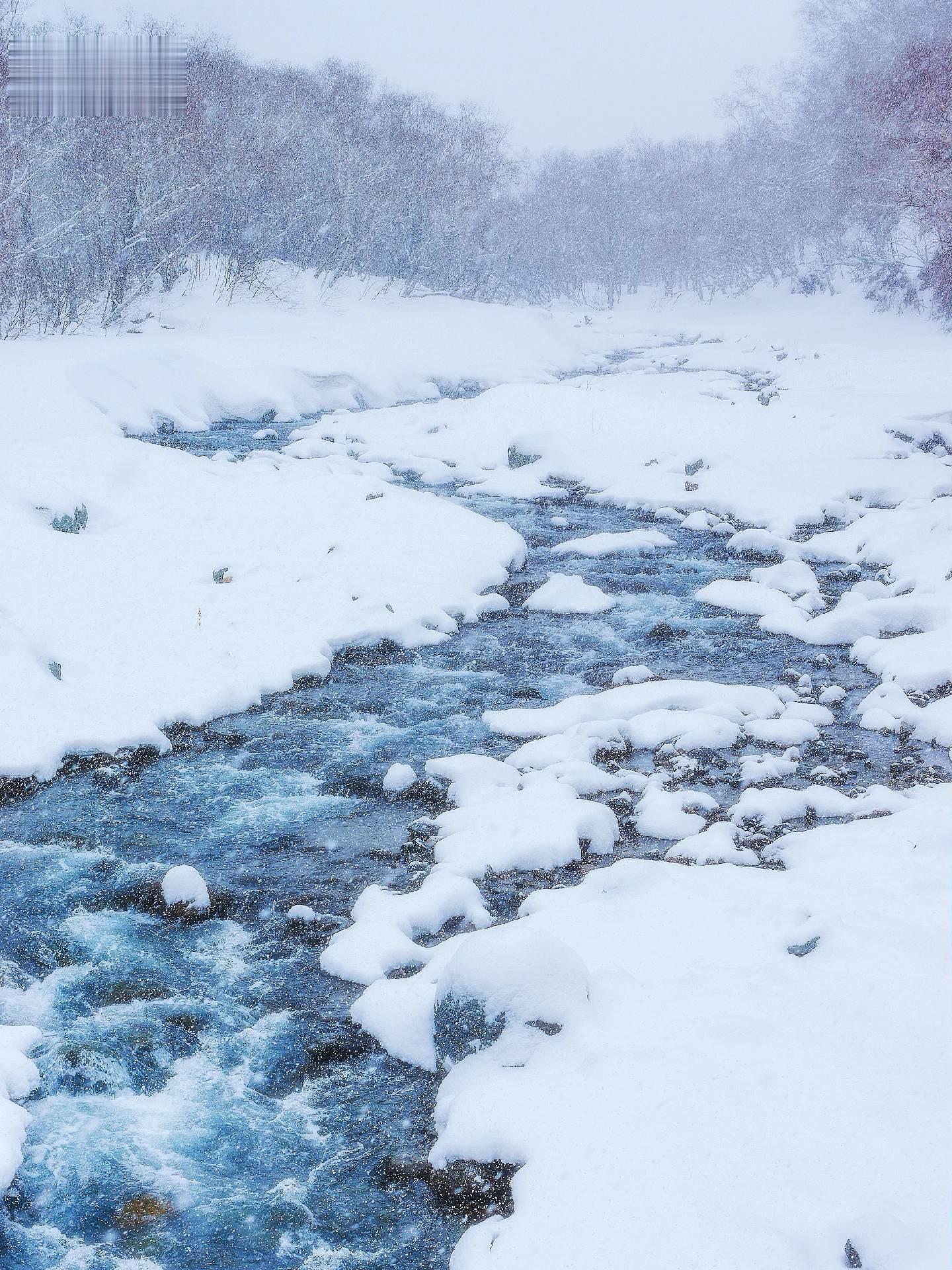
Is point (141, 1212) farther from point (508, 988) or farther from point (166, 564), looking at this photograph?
point (166, 564)

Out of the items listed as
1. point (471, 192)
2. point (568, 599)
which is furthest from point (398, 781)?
point (471, 192)

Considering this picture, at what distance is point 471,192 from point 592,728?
37.0 meters

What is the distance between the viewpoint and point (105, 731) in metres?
6.58

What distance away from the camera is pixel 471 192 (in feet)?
127

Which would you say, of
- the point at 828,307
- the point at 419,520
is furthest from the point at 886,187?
the point at 419,520

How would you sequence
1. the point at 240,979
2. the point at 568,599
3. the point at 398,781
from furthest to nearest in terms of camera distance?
the point at 568,599, the point at 398,781, the point at 240,979

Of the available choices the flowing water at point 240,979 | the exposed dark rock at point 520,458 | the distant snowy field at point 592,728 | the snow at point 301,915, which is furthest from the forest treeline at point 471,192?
the snow at point 301,915

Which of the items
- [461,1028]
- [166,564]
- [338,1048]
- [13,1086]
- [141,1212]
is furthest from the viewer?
[166,564]

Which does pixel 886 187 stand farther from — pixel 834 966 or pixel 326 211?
pixel 834 966

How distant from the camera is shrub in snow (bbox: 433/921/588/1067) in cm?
379

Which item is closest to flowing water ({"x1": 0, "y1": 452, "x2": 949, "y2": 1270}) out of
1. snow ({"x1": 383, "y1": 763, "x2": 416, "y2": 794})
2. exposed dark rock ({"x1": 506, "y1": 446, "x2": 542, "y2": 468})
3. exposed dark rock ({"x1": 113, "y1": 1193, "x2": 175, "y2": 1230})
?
exposed dark rock ({"x1": 113, "y1": 1193, "x2": 175, "y2": 1230})

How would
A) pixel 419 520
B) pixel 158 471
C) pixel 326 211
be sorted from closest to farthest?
pixel 419 520 → pixel 158 471 → pixel 326 211

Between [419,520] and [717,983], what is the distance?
7726 mm

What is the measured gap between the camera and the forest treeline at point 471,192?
20.6 meters
